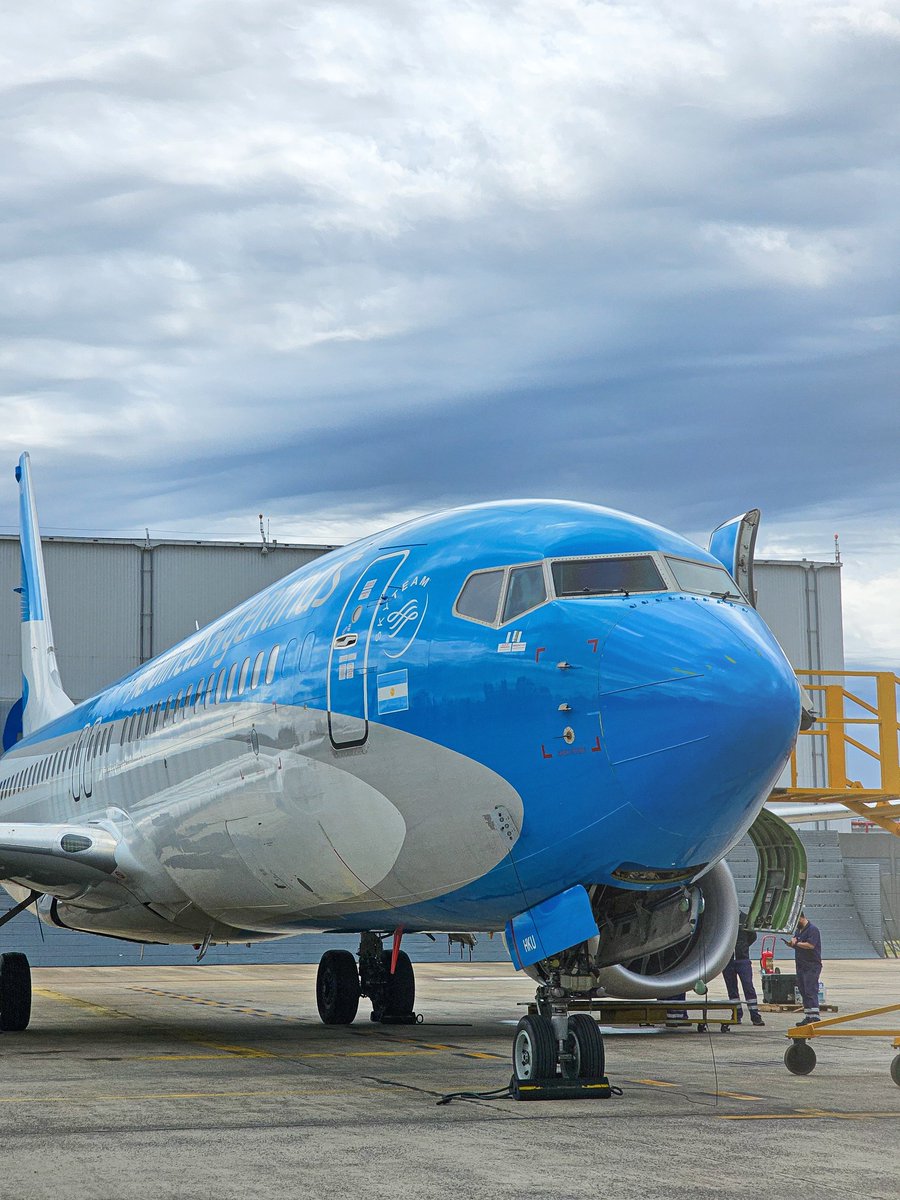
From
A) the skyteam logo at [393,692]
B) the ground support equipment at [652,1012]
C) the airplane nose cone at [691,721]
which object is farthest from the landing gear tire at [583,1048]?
the ground support equipment at [652,1012]

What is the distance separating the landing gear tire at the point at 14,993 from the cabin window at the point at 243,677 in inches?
238

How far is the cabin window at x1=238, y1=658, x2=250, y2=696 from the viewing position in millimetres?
12273

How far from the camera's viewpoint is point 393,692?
32.2ft

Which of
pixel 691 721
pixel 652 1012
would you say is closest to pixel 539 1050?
pixel 691 721

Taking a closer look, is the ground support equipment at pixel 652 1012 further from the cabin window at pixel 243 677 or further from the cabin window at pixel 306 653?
the cabin window at pixel 306 653

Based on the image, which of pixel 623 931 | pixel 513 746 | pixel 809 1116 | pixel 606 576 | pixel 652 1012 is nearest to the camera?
pixel 809 1116

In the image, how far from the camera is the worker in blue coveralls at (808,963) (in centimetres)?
1797

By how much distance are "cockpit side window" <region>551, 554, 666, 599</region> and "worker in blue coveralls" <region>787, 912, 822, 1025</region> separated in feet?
32.3

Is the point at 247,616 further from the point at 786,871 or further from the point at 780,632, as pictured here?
the point at 780,632

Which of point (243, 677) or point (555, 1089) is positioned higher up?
point (243, 677)

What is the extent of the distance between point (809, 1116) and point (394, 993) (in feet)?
29.2

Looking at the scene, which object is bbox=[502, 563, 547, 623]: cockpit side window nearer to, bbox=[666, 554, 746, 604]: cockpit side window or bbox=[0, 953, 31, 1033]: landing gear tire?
bbox=[666, 554, 746, 604]: cockpit side window

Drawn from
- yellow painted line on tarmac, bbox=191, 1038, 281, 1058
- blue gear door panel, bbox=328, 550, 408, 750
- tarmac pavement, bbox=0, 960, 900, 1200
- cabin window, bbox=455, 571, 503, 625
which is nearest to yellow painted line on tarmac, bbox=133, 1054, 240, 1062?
tarmac pavement, bbox=0, 960, 900, 1200

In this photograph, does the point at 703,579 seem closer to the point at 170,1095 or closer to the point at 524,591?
the point at 524,591
